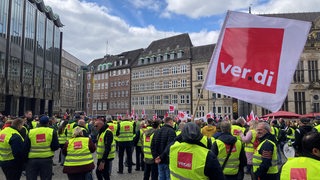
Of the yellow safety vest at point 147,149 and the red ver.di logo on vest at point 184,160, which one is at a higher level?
the red ver.di logo on vest at point 184,160

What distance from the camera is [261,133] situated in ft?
18.4

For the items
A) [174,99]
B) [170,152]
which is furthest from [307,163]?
[174,99]

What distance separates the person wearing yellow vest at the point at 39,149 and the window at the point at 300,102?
48400 millimetres

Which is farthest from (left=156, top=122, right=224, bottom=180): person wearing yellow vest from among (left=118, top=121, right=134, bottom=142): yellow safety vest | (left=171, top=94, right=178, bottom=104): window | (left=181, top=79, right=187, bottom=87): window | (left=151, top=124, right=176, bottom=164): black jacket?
(left=171, top=94, right=178, bottom=104): window

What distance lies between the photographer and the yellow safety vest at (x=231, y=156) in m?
5.60

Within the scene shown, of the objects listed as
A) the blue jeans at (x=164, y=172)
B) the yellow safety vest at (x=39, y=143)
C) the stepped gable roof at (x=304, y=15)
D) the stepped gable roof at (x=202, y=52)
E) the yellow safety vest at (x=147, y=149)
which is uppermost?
the stepped gable roof at (x=304, y=15)

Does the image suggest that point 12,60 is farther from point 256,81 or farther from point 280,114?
point 256,81

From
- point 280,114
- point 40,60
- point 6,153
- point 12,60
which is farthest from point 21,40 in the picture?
point 6,153

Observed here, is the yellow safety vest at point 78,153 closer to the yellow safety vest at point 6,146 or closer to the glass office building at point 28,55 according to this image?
the yellow safety vest at point 6,146

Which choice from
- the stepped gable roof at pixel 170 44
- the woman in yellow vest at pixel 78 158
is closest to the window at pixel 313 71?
the stepped gable roof at pixel 170 44

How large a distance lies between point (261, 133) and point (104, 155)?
12.6 ft

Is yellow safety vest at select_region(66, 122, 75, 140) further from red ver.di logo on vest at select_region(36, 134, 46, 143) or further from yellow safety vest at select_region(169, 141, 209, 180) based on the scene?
yellow safety vest at select_region(169, 141, 209, 180)

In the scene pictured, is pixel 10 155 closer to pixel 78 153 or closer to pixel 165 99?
pixel 78 153

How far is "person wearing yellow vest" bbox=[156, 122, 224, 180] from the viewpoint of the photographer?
3414mm
